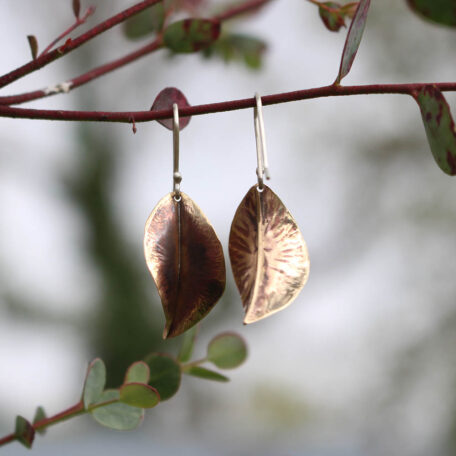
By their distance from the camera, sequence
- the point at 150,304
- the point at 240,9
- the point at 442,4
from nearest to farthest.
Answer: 1. the point at 442,4
2. the point at 240,9
3. the point at 150,304

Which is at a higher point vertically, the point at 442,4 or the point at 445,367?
the point at 442,4

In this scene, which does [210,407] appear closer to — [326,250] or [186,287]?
[326,250]

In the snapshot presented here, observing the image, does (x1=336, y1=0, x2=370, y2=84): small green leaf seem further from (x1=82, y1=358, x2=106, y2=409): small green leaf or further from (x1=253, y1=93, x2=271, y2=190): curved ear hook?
(x1=82, y1=358, x2=106, y2=409): small green leaf

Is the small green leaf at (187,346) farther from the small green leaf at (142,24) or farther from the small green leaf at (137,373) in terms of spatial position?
the small green leaf at (142,24)

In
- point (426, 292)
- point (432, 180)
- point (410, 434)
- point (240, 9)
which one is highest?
point (240, 9)

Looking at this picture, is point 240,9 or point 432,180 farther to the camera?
point 432,180

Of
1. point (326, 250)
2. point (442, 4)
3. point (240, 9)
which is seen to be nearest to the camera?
point (442, 4)

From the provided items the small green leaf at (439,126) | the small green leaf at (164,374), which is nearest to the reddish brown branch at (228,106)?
the small green leaf at (439,126)

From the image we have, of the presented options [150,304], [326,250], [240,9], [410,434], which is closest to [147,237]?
[240,9]
